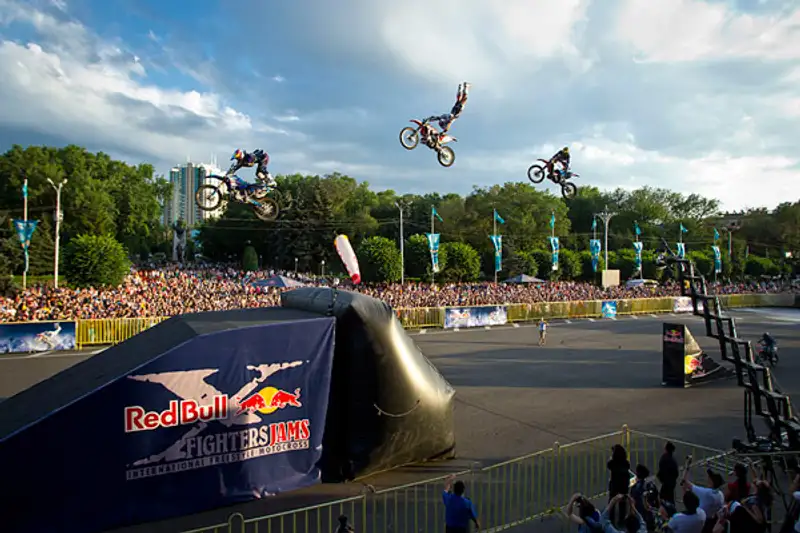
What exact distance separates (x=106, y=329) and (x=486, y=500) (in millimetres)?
19939

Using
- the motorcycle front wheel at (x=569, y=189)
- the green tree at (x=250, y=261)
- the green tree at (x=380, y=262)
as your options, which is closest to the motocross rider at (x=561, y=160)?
the motorcycle front wheel at (x=569, y=189)

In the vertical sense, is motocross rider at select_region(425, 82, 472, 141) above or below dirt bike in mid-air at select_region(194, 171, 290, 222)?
above

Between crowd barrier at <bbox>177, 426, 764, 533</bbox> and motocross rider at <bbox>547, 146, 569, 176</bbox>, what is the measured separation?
29.5ft

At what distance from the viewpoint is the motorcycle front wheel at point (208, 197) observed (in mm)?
14578

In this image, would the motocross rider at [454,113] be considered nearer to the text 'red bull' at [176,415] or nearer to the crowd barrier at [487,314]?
the text 'red bull' at [176,415]

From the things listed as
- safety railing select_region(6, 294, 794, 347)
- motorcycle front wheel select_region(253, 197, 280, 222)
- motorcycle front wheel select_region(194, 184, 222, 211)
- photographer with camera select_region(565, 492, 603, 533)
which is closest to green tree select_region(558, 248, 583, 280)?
safety railing select_region(6, 294, 794, 347)

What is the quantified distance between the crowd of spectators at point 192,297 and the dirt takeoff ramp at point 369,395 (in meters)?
17.5

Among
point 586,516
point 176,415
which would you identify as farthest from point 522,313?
point 586,516

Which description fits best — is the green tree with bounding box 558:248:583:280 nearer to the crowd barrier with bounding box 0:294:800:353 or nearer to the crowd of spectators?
the crowd of spectators

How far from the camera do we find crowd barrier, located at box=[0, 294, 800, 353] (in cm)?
2131

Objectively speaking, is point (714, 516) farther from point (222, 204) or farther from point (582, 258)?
point (582, 258)

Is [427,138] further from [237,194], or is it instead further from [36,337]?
[36,337]

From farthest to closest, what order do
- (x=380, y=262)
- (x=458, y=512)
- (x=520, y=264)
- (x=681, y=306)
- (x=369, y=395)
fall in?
(x=520, y=264) → (x=681, y=306) → (x=380, y=262) → (x=369, y=395) → (x=458, y=512)

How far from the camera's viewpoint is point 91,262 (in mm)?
27047
